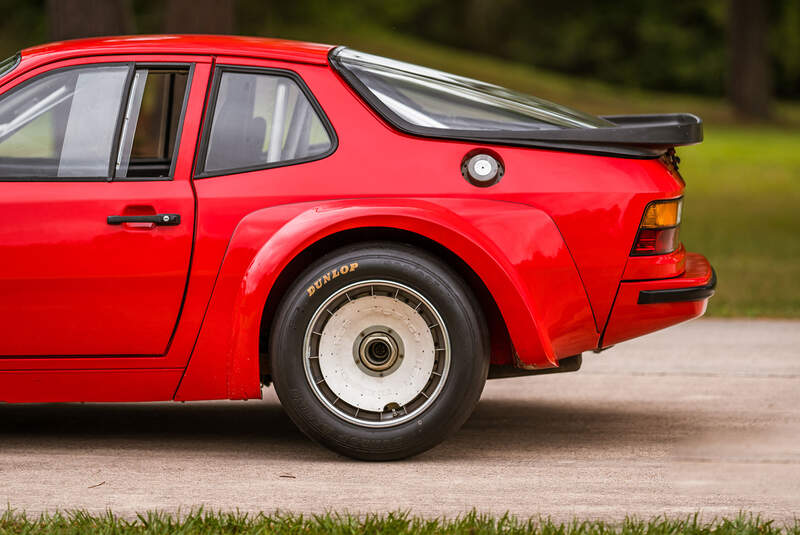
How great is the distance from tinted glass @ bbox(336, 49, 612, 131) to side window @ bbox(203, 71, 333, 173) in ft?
0.88

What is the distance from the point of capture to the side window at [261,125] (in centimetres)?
481

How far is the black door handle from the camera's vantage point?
4.66m

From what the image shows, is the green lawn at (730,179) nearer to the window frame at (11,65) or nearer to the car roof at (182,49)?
the car roof at (182,49)

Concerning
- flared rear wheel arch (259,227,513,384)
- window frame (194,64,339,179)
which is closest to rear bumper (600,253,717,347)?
flared rear wheel arch (259,227,513,384)

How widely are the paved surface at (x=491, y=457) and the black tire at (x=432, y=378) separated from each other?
123 mm

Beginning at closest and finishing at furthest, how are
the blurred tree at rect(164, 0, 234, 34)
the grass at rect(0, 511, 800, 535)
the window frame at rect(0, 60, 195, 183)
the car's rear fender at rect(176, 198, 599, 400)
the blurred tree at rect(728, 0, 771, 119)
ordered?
1. the grass at rect(0, 511, 800, 535)
2. the car's rear fender at rect(176, 198, 599, 400)
3. the window frame at rect(0, 60, 195, 183)
4. the blurred tree at rect(164, 0, 234, 34)
5. the blurred tree at rect(728, 0, 771, 119)

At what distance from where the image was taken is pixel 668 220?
4.87m

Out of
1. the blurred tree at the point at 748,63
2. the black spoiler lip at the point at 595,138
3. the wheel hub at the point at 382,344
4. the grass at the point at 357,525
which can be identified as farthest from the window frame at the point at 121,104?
the blurred tree at the point at 748,63

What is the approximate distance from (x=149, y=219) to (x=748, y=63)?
134 feet

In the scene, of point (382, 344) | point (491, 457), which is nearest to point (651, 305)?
point (491, 457)

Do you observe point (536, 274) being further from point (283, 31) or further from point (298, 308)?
point (283, 31)

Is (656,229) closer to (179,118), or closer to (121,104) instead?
(179,118)

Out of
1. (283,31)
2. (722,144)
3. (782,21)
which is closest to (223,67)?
(722,144)

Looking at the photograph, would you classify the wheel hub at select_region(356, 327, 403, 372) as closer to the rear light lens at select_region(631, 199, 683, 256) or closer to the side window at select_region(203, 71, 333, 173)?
the side window at select_region(203, 71, 333, 173)
